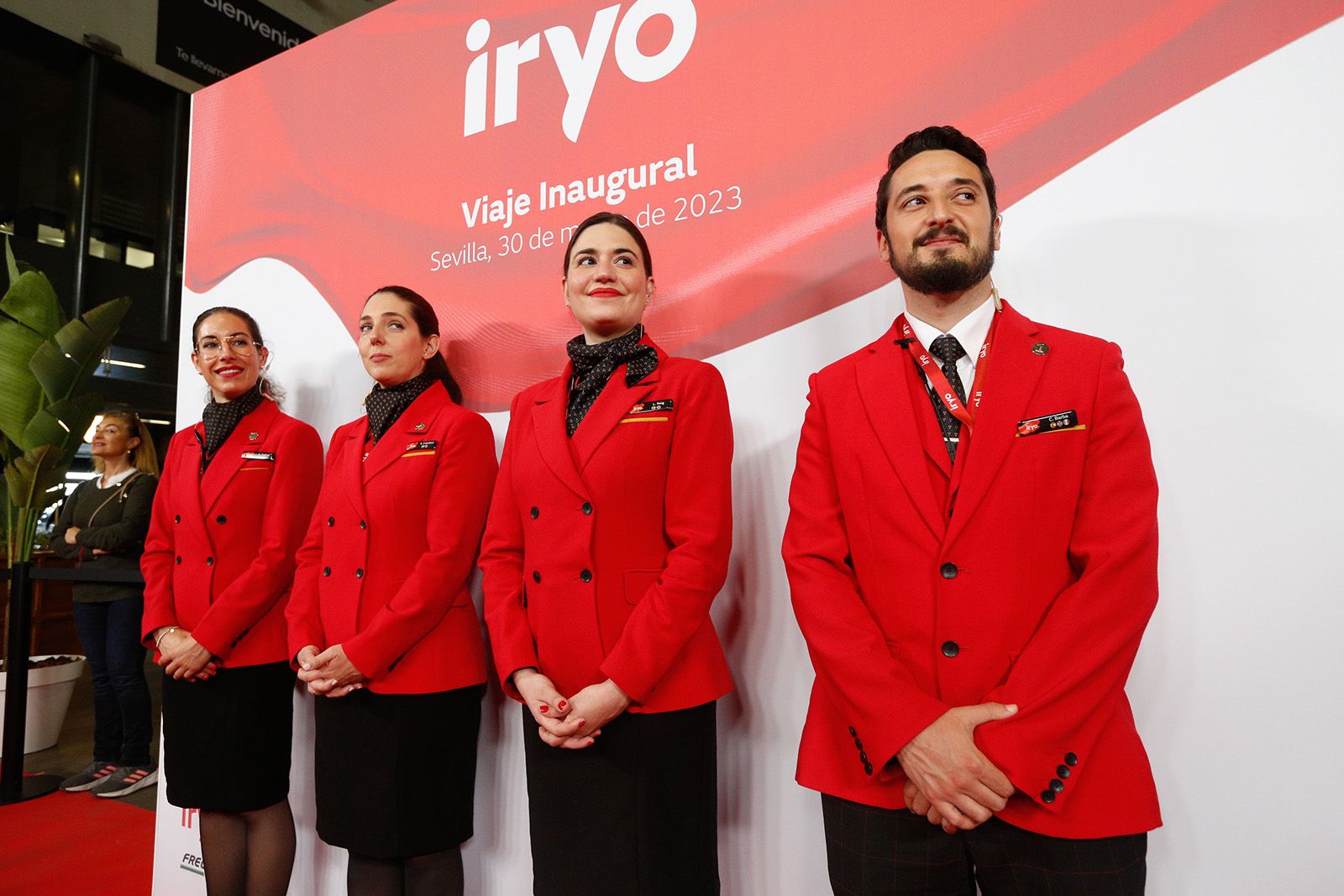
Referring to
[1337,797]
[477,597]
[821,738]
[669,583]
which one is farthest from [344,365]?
[1337,797]

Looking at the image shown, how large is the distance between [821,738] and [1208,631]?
0.91 metres

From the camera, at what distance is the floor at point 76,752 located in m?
4.10

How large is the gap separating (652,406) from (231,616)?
151 centimetres

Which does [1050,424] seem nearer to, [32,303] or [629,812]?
[629,812]

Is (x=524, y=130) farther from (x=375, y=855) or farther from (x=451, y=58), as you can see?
(x=375, y=855)

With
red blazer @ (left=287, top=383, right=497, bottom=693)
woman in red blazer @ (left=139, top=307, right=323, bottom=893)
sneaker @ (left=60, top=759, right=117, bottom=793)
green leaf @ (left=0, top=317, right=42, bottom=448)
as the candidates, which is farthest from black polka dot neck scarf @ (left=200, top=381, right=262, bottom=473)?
sneaker @ (left=60, top=759, right=117, bottom=793)

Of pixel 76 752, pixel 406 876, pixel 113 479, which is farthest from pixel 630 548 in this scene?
pixel 76 752

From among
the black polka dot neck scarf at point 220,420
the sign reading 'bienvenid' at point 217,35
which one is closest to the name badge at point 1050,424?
the black polka dot neck scarf at point 220,420

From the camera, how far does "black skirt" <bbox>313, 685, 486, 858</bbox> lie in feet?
7.00

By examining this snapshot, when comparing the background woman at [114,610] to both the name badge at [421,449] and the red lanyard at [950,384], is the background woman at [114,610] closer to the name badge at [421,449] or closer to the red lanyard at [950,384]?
the name badge at [421,449]

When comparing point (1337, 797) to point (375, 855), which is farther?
point (375, 855)

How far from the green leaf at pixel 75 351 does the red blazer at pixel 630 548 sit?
329 cm

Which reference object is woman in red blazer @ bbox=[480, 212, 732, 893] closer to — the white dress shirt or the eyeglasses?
the white dress shirt

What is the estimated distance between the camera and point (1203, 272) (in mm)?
1782
